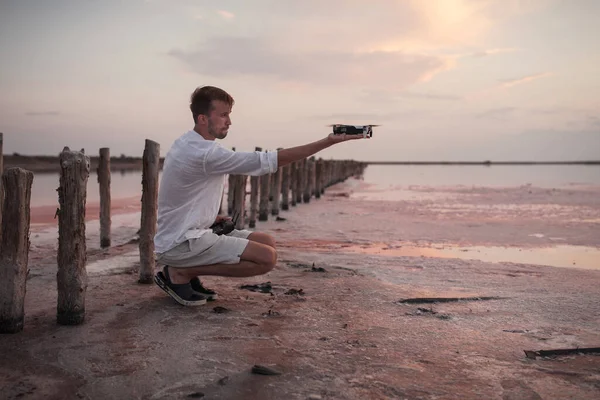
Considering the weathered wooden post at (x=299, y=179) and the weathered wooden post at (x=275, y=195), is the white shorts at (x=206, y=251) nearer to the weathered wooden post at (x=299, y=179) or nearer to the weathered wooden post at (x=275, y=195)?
the weathered wooden post at (x=275, y=195)

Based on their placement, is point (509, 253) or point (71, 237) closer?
point (71, 237)

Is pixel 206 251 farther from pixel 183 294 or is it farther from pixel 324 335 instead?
pixel 324 335

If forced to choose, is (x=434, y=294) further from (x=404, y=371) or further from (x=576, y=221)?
(x=576, y=221)

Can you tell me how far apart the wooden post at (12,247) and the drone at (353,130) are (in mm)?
2413

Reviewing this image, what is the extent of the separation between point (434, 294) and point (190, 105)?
306 cm

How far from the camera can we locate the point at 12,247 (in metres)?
4.06


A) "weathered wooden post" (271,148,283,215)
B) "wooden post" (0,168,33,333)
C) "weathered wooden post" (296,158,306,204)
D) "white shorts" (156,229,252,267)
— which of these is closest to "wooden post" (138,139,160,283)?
"white shorts" (156,229,252,267)

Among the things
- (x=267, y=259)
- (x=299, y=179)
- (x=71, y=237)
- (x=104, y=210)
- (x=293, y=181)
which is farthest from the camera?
(x=299, y=179)

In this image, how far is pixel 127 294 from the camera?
5.29 m

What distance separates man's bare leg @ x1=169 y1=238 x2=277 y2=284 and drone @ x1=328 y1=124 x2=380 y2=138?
47.9 inches

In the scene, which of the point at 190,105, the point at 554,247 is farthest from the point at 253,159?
the point at 554,247

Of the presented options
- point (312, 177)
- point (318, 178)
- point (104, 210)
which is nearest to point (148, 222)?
point (104, 210)

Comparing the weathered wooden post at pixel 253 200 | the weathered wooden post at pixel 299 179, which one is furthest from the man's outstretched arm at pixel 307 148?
the weathered wooden post at pixel 299 179

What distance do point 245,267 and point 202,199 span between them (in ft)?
2.32
